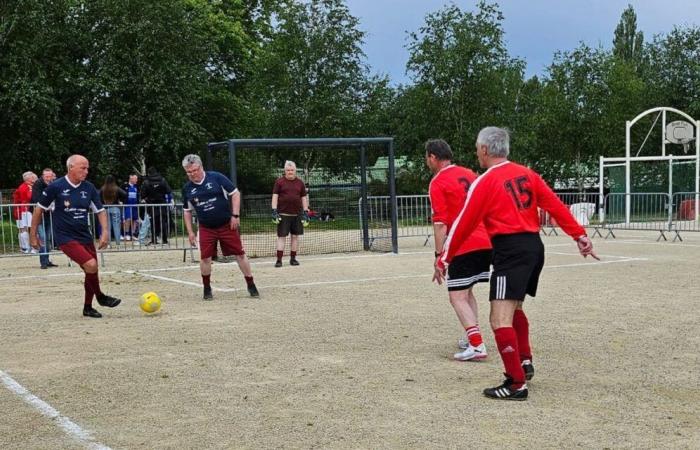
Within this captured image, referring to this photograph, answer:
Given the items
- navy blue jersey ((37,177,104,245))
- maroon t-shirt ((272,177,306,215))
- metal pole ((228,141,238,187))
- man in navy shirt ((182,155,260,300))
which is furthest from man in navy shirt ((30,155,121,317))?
metal pole ((228,141,238,187))

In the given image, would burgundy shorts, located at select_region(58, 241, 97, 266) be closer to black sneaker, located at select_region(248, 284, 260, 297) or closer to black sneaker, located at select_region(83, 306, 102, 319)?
black sneaker, located at select_region(83, 306, 102, 319)

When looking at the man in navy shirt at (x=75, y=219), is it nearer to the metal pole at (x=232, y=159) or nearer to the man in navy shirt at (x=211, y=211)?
the man in navy shirt at (x=211, y=211)

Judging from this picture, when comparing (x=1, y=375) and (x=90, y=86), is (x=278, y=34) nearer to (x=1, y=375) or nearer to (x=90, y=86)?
(x=90, y=86)

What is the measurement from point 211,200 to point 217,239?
523mm

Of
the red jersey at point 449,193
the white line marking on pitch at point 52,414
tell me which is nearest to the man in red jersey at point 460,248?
the red jersey at point 449,193

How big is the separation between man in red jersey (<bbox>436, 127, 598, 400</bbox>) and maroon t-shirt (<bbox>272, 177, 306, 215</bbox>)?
29.8 ft

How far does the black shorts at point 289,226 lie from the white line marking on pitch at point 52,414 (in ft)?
27.4

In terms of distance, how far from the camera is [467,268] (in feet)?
20.6

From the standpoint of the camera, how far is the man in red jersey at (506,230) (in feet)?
16.7

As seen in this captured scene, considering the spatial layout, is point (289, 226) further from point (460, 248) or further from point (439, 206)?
point (460, 248)

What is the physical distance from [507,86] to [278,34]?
34.1ft

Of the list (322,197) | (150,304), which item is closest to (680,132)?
(322,197)

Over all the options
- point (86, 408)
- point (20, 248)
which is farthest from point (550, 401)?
point (20, 248)

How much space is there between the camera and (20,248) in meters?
18.1
